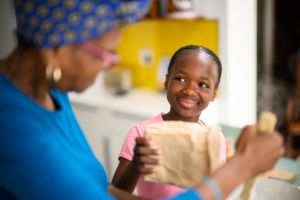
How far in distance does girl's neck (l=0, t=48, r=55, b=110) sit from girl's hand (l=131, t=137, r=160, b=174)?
16 cm

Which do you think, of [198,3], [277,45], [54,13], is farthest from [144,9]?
[277,45]

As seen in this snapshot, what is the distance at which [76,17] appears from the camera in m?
0.49

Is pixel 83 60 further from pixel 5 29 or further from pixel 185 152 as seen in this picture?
pixel 5 29

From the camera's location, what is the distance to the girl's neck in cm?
54

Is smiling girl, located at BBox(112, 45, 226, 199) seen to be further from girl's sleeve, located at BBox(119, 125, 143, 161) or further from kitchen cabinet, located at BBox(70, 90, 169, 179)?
kitchen cabinet, located at BBox(70, 90, 169, 179)

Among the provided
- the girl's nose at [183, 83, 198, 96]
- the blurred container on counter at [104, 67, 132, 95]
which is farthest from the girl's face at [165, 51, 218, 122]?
the blurred container on counter at [104, 67, 132, 95]

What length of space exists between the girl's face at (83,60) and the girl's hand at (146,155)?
13cm

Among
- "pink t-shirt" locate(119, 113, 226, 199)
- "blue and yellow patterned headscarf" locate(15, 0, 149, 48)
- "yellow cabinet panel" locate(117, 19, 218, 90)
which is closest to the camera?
"blue and yellow patterned headscarf" locate(15, 0, 149, 48)

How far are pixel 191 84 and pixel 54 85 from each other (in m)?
0.22

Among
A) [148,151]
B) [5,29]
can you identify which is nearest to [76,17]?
[148,151]

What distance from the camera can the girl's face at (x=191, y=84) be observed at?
63cm

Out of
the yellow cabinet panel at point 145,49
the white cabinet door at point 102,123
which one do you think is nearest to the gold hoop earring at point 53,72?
the white cabinet door at point 102,123

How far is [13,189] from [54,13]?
25cm

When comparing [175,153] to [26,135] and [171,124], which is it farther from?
[26,135]
